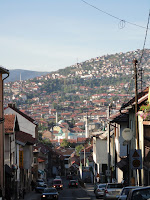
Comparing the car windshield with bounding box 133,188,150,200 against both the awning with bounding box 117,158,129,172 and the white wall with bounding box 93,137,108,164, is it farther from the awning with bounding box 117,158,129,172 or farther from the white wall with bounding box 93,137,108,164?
the white wall with bounding box 93,137,108,164

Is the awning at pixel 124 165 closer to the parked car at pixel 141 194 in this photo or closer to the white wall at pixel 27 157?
the white wall at pixel 27 157

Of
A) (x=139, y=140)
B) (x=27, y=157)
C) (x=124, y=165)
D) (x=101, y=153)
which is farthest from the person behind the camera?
(x=101, y=153)

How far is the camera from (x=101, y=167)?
73.4 metres

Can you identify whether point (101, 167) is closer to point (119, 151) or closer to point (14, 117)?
point (119, 151)

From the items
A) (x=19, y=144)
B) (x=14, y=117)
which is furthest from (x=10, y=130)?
(x=19, y=144)

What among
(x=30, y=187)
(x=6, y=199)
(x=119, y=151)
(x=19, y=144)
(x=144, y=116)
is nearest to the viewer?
(x=144, y=116)

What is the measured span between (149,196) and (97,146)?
183 feet

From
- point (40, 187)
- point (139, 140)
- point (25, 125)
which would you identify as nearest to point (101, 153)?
point (25, 125)

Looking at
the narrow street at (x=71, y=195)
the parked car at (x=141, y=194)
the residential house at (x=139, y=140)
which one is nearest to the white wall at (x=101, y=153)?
the narrow street at (x=71, y=195)

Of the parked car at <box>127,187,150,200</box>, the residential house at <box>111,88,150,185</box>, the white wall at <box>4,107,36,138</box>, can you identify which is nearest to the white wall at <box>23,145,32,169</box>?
the residential house at <box>111,88,150,185</box>

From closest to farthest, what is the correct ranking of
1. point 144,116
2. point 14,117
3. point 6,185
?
point 144,116 → point 6,185 → point 14,117

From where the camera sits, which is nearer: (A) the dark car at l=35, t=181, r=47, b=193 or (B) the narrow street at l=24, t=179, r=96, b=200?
(B) the narrow street at l=24, t=179, r=96, b=200

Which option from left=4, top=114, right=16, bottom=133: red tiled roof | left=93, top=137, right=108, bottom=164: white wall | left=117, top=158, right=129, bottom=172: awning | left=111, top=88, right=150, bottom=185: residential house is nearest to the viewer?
left=111, top=88, right=150, bottom=185: residential house

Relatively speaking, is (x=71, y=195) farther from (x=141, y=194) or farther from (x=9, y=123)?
(x=141, y=194)
